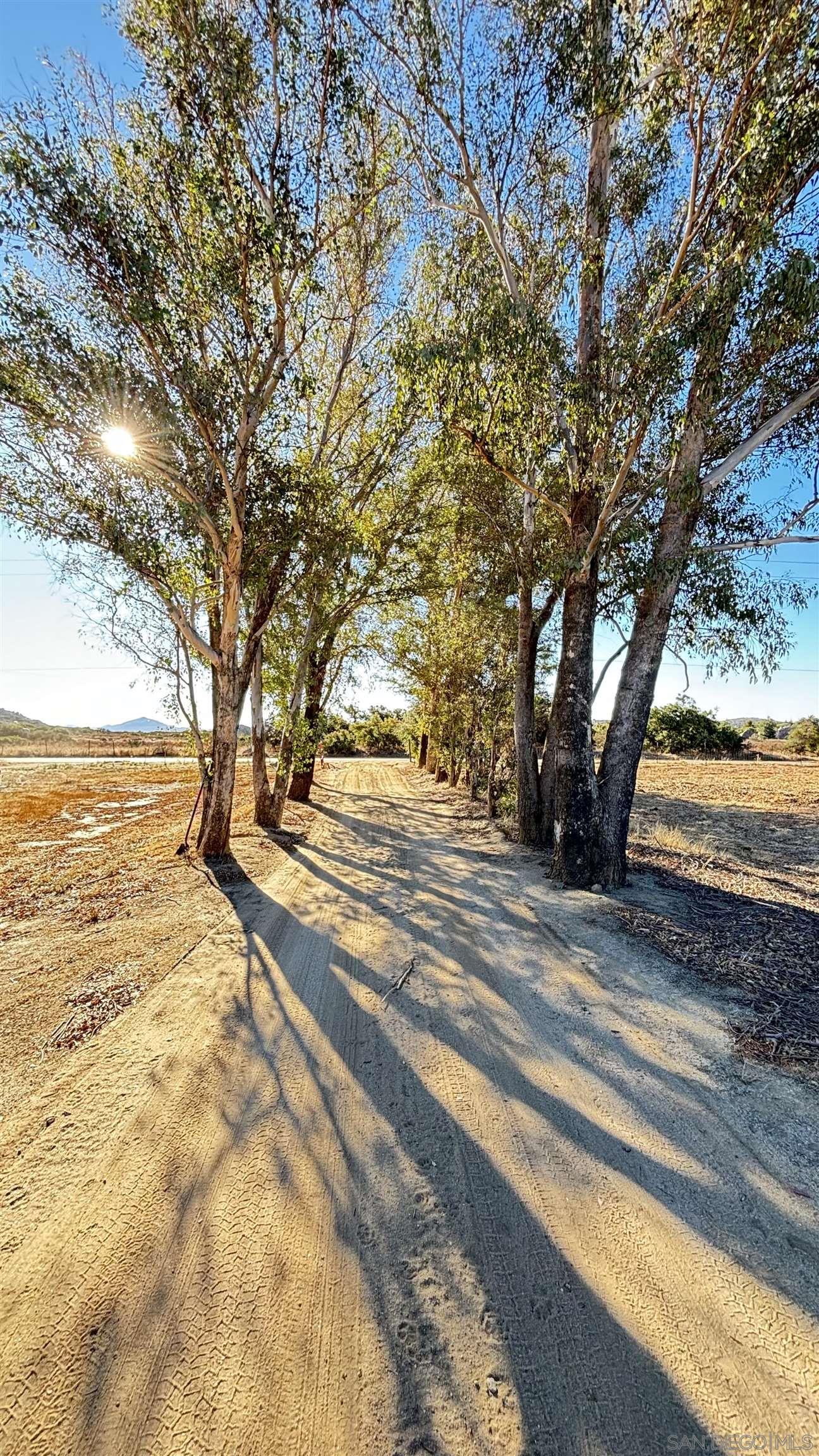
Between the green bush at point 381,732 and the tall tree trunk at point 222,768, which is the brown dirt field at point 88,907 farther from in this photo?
the green bush at point 381,732

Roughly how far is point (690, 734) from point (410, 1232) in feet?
108

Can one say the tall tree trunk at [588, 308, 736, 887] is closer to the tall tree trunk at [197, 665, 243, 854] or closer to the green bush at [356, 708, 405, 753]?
the tall tree trunk at [197, 665, 243, 854]

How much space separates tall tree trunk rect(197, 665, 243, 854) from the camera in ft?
25.6

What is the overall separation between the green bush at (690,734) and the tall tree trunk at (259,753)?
1019 inches

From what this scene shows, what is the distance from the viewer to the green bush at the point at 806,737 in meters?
28.6

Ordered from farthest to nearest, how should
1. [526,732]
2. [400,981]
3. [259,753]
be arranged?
[259,753]
[526,732]
[400,981]

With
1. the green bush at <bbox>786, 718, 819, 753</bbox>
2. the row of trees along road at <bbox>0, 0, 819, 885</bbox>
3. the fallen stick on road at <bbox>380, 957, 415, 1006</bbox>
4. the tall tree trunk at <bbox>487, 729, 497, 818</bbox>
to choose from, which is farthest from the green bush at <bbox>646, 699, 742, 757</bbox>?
the fallen stick on road at <bbox>380, 957, 415, 1006</bbox>

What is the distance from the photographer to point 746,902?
19.3ft

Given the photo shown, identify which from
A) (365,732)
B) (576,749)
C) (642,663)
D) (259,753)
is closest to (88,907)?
(259,753)

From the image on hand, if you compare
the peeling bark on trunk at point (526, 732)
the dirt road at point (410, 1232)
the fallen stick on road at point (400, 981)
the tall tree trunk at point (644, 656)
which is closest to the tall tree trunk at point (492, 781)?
the peeling bark on trunk at point (526, 732)

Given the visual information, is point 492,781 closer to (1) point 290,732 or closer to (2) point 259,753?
(1) point 290,732

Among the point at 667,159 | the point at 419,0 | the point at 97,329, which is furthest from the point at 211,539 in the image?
the point at 667,159

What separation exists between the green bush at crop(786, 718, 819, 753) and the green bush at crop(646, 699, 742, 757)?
262cm

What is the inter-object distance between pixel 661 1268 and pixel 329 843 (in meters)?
7.81
